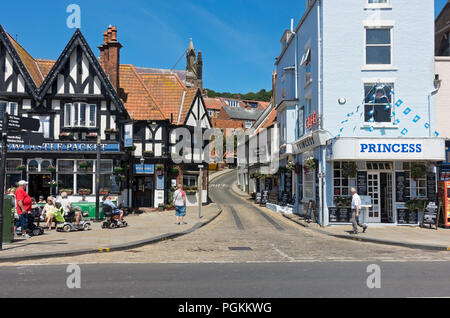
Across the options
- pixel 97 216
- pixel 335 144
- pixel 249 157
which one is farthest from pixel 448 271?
pixel 249 157

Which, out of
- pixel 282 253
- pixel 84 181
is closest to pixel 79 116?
pixel 84 181

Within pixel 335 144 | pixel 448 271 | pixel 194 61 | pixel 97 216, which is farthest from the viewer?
pixel 194 61

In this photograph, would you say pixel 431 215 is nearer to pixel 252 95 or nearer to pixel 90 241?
pixel 90 241

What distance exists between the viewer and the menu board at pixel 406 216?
704 inches

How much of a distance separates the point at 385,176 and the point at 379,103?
3.44 m

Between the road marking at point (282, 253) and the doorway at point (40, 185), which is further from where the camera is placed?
the doorway at point (40, 185)

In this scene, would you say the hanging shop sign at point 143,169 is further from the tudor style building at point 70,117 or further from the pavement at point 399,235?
the pavement at point 399,235

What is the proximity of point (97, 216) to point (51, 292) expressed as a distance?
1259cm

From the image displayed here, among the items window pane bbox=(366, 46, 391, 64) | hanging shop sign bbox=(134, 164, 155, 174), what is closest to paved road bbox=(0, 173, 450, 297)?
window pane bbox=(366, 46, 391, 64)

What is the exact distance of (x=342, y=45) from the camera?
18.4 meters

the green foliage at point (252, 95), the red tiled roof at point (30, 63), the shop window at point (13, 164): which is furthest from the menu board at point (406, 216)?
the green foliage at point (252, 95)

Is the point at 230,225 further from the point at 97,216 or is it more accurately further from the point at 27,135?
the point at 27,135

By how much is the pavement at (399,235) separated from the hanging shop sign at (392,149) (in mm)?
3000

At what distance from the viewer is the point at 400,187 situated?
18.2 metres
